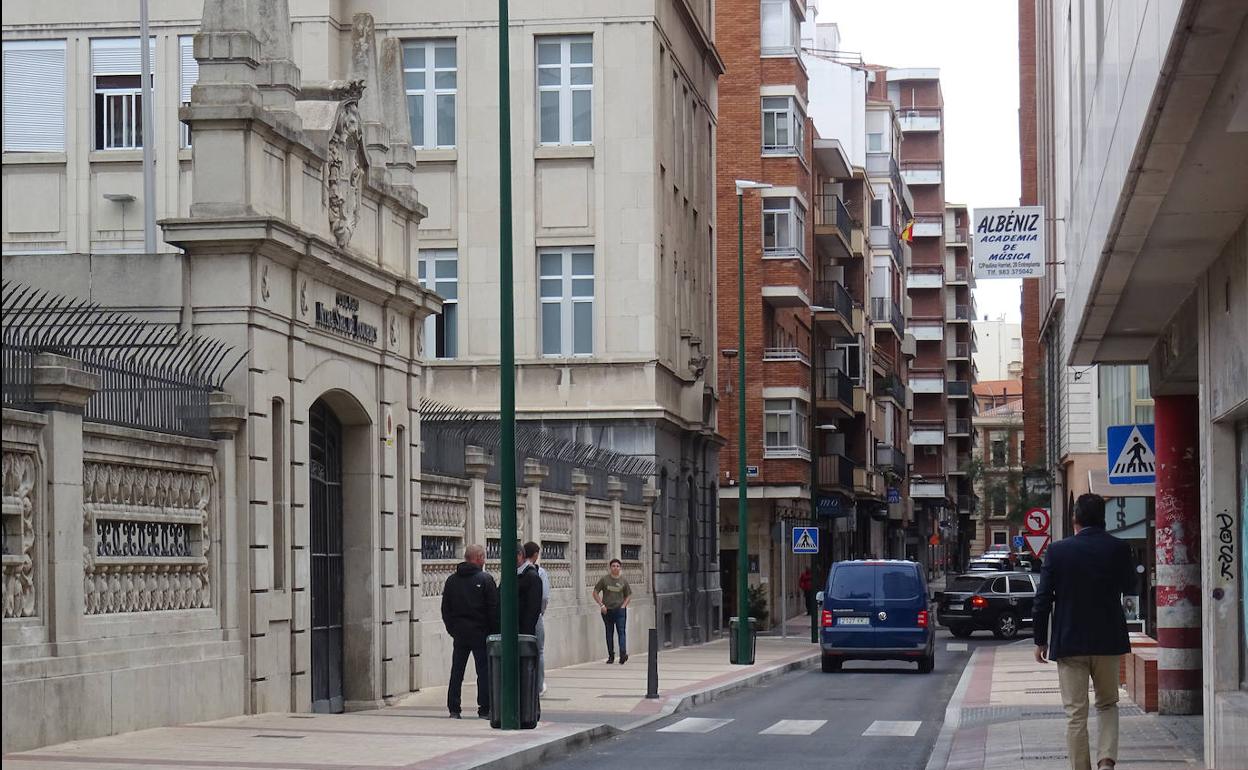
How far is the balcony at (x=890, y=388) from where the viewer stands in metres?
87.1

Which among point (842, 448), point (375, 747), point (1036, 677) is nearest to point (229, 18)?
point (375, 747)

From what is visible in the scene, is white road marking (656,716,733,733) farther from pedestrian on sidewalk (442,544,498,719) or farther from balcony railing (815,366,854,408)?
balcony railing (815,366,854,408)

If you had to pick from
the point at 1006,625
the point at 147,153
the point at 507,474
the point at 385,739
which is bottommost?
the point at 1006,625

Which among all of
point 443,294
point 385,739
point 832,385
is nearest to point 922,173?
point 832,385

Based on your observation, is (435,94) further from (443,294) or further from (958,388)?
(958,388)

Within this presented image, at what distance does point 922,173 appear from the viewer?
127125 mm

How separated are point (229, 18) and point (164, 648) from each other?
629 centimetres

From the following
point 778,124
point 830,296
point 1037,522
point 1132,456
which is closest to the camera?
point 1132,456

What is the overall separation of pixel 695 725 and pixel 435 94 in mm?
21513

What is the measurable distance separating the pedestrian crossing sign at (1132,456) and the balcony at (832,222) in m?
47.0

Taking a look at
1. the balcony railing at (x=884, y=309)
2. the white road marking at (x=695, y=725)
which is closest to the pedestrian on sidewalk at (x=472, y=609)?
the white road marking at (x=695, y=725)

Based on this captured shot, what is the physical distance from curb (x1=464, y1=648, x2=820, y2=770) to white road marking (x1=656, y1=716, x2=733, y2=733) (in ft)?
0.91

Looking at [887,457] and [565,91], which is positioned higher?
[565,91]

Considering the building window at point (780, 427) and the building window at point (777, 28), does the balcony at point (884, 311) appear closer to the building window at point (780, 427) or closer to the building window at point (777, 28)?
the building window at point (777, 28)
